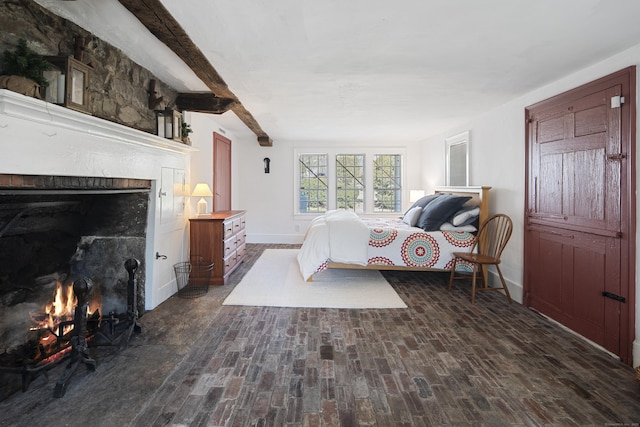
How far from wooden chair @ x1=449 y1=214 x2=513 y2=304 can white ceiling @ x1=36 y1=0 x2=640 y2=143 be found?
4.67 ft

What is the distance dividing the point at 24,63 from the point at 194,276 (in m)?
2.73

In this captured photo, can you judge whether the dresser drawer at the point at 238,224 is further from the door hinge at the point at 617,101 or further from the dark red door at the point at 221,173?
the door hinge at the point at 617,101

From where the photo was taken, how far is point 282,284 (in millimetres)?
4023

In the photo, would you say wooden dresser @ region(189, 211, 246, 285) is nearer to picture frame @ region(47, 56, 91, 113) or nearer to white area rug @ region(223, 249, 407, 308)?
white area rug @ region(223, 249, 407, 308)

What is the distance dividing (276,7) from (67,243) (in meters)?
2.52

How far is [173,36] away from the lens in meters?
2.20

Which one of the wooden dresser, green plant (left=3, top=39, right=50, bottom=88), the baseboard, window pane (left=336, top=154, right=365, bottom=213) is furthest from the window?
green plant (left=3, top=39, right=50, bottom=88)

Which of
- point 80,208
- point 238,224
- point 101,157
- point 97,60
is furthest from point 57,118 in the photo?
point 238,224

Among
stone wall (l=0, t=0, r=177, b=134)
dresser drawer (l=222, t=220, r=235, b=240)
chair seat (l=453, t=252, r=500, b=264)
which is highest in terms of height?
stone wall (l=0, t=0, r=177, b=134)

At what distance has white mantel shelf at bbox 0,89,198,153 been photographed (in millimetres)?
1566

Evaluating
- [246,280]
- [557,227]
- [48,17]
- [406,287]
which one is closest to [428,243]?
[406,287]

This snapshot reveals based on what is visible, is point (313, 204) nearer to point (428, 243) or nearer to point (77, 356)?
point (428, 243)

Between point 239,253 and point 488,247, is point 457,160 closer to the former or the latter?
point 488,247

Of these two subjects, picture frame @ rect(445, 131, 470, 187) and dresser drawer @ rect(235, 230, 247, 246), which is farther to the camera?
picture frame @ rect(445, 131, 470, 187)
